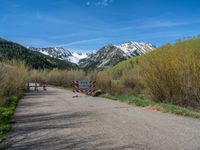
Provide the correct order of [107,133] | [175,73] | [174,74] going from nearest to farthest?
[107,133] → [175,73] → [174,74]

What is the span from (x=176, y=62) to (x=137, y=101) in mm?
3193

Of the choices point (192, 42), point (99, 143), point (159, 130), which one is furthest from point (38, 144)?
point (192, 42)

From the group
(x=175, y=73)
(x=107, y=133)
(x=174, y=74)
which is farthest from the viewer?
(x=174, y=74)

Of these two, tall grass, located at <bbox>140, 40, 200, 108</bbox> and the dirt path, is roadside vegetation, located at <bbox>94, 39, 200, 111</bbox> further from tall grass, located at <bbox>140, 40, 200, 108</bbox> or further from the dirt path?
the dirt path

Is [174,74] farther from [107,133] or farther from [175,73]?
[107,133]

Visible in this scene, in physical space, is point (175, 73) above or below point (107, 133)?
above

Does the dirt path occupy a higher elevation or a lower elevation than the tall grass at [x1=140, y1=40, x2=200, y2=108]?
lower

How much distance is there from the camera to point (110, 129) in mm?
10367

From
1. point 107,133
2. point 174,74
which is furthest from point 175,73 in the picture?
point 107,133

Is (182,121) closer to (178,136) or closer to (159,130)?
(159,130)

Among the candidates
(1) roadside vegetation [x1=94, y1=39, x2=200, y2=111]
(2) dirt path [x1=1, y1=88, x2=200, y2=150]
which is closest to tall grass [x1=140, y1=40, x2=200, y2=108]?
(1) roadside vegetation [x1=94, y1=39, x2=200, y2=111]

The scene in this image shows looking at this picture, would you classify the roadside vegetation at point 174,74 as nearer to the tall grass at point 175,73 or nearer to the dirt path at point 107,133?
the tall grass at point 175,73

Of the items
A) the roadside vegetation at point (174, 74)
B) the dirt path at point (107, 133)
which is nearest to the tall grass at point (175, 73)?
the roadside vegetation at point (174, 74)

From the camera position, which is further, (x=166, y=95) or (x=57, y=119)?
(x=166, y=95)
